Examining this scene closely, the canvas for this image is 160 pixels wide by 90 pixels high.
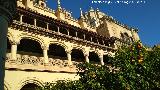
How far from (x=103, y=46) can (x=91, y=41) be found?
1.74 metres

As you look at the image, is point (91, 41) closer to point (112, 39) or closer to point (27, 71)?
point (112, 39)

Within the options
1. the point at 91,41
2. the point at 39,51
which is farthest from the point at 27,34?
the point at 91,41

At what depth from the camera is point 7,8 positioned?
265 inches

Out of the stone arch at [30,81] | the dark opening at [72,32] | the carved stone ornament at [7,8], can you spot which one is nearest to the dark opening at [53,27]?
the dark opening at [72,32]

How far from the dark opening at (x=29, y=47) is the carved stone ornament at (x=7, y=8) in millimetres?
18193

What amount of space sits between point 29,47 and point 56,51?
3506 mm

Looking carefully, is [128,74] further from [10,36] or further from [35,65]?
[10,36]

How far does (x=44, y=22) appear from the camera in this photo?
26.8 metres

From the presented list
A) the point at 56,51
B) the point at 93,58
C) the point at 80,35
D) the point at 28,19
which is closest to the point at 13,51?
the point at 28,19

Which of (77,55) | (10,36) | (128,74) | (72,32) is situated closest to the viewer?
(128,74)

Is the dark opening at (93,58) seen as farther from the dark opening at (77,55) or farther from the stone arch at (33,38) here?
the stone arch at (33,38)

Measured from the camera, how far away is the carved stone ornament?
259 inches

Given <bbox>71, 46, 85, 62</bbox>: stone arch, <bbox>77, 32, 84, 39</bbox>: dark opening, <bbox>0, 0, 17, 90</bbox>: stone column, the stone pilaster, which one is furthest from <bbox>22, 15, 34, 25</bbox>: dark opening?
<bbox>0, 0, 17, 90</bbox>: stone column

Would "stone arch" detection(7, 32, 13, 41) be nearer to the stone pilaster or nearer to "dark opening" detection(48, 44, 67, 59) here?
the stone pilaster
